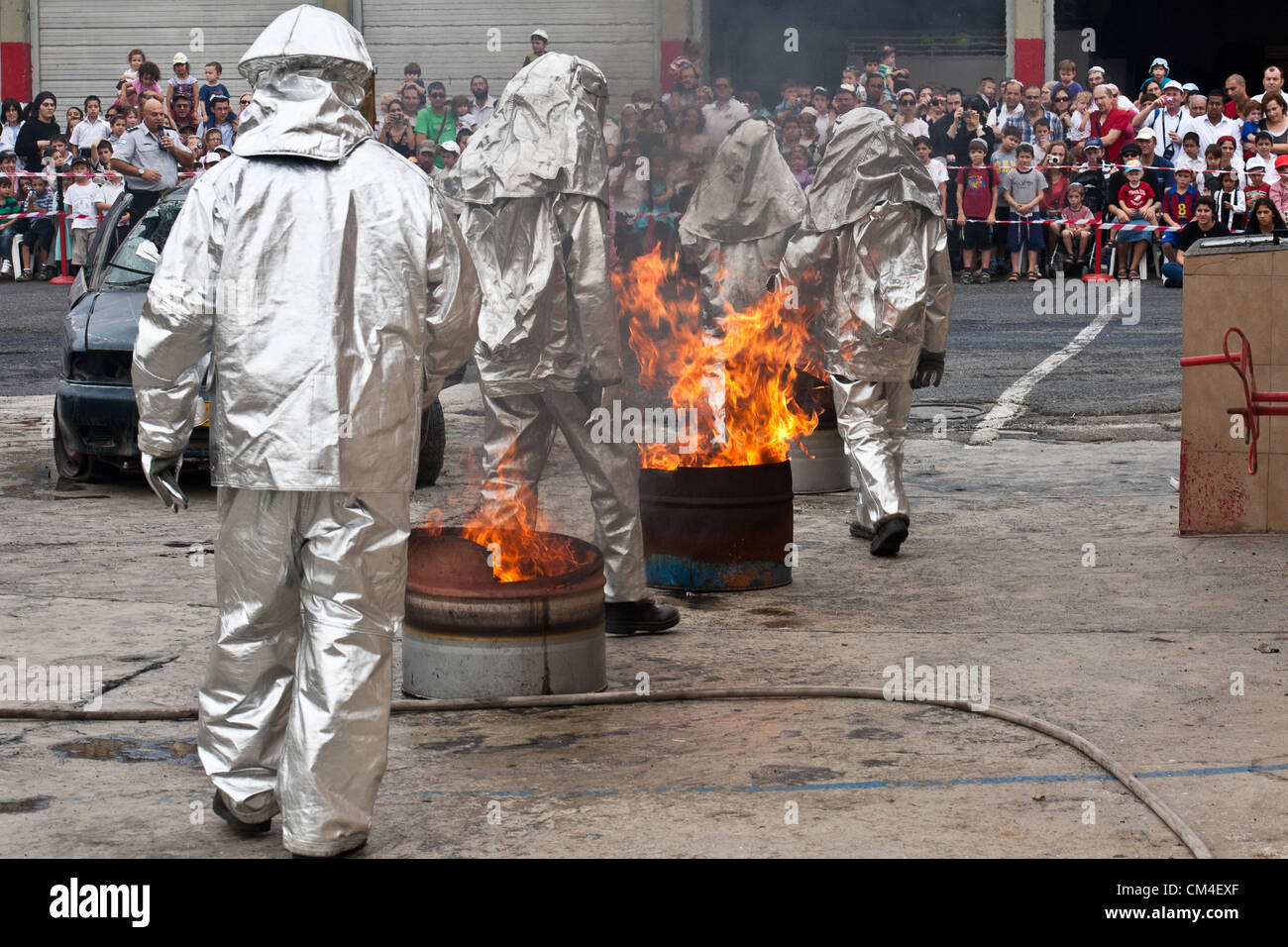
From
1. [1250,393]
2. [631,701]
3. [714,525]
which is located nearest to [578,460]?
[714,525]

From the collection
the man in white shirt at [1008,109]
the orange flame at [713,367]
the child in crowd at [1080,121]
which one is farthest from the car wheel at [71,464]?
the child in crowd at [1080,121]

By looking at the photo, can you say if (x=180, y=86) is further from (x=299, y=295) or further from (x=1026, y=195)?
(x=299, y=295)

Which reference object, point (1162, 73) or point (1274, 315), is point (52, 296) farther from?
point (1274, 315)

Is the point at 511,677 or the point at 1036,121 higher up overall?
the point at 1036,121

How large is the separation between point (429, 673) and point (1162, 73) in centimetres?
1699

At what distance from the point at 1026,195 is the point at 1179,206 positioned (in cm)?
167

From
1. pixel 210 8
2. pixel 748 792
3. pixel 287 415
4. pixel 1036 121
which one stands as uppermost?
pixel 210 8

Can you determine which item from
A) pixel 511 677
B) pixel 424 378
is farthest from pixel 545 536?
pixel 424 378

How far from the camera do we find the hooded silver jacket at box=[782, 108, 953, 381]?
7.63 metres

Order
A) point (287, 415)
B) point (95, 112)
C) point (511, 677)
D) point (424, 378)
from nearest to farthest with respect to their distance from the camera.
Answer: point (287, 415) → point (424, 378) → point (511, 677) → point (95, 112)

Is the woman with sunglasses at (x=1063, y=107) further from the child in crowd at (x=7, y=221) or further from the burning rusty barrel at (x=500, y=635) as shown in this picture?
the burning rusty barrel at (x=500, y=635)

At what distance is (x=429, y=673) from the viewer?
5.30 meters

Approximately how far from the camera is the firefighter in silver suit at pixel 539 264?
5.83 metres

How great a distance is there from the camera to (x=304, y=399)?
3934 mm
